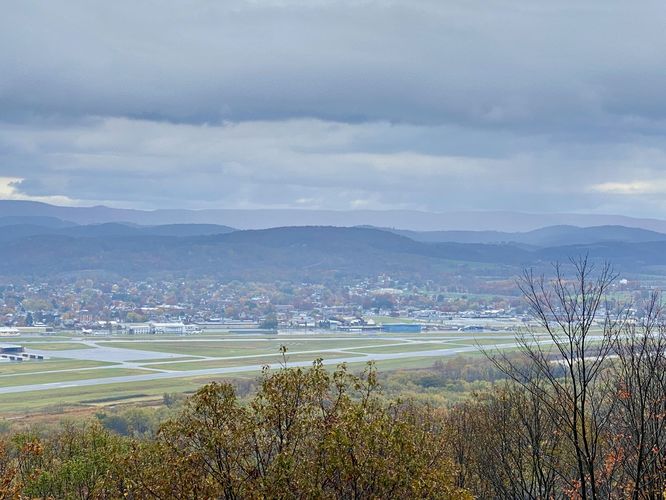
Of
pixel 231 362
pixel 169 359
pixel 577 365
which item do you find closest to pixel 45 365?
pixel 169 359

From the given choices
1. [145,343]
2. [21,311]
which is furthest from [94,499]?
[21,311]

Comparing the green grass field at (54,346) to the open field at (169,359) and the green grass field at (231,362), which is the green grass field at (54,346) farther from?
the green grass field at (231,362)

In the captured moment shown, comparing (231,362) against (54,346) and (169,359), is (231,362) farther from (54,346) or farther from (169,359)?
(54,346)

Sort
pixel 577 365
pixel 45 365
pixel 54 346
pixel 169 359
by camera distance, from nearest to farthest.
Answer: pixel 577 365, pixel 45 365, pixel 169 359, pixel 54 346

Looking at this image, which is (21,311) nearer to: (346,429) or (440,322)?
(440,322)

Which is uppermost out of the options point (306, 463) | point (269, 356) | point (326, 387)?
point (326, 387)

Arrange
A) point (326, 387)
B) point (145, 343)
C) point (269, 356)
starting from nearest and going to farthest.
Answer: point (326, 387), point (269, 356), point (145, 343)

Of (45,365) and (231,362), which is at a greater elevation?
(45,365)

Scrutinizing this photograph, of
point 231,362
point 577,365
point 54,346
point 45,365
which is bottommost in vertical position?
point 231,362

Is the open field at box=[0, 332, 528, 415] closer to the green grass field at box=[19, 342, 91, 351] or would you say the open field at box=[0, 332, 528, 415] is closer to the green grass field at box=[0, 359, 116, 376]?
the green grass field at box=[19, 342, 91, 351]
